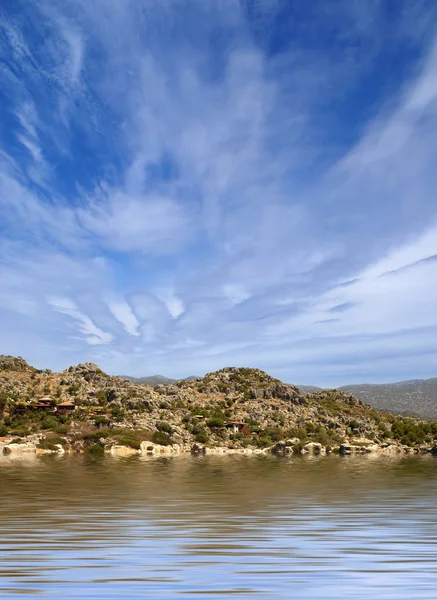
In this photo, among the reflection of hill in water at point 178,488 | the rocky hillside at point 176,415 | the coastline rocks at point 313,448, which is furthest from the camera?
the rocky hillside at point 176,415

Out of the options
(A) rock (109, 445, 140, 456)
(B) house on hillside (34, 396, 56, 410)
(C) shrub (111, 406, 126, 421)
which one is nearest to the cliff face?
(C) shrub (111, 406, 126, 421)

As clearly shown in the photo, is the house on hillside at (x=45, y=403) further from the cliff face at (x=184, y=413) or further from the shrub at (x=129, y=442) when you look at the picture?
the shrub at (x=129, y=442)

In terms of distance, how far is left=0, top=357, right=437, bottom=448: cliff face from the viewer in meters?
75.8

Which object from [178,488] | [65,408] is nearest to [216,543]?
[178,488]

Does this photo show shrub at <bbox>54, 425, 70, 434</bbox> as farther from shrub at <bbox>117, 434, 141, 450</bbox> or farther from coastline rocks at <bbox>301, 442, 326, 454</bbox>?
coastline rocks at <bbox>301, 442, 326, 454</bbox>

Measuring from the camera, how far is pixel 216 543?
12047 millimetres

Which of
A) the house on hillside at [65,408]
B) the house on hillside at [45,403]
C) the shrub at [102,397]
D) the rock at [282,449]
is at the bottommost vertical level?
the rock at [282,449]

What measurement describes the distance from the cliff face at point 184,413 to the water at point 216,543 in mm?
46550

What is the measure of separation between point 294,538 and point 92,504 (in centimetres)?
986

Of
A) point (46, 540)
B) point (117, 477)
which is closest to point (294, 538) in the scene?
point (46, 540)

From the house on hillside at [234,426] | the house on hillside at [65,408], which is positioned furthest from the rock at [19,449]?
the house on hillside at [234,426]

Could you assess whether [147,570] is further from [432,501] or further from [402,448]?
[402,448]

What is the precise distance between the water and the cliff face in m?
46.6

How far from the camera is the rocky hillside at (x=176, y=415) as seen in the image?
7231 centimetres
